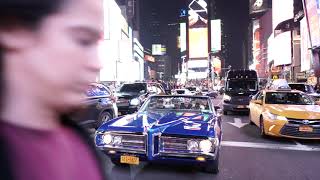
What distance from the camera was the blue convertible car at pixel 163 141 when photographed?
7211mm

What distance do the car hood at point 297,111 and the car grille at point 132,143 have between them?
226 inches

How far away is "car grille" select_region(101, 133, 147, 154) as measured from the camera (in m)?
7.31

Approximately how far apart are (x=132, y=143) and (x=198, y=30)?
13957 centimetres

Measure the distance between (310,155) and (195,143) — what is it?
4.06 metres

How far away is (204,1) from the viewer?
504 feet

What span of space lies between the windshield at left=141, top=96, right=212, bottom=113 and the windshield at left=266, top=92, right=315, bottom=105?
16.1 ft

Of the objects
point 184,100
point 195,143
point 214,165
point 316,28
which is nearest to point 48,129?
point 195,143

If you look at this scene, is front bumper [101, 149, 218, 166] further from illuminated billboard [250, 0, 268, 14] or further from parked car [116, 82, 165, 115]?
illuminated billboard [250, 0, 268, 14]

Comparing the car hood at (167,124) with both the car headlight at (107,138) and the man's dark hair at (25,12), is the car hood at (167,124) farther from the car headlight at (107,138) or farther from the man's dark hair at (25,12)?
the man's dark hair at (25,12)

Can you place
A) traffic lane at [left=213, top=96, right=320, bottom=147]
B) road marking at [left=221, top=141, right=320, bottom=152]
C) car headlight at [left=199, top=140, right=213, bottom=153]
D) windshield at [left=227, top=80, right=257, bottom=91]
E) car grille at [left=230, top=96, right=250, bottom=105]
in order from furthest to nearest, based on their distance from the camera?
1. windshield at [left=227, top=80, right=257, bottom=91]
2. car grille at [left=230, top=96, right=250, bottom=105]
3. traffic lane at [left=213, top=96, right=320, bottom=147]
4. road marking at [left=221, top=141, right=320, bottom=152]
5. car headlight at [left=199, top=140, right=213, bottom=153]

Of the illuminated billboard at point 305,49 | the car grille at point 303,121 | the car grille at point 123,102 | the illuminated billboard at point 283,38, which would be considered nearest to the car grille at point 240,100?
the car grille at point 123,102

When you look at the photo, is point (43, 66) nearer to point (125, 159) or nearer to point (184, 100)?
point (125, 159)

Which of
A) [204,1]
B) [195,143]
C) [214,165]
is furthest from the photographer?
[204,1]

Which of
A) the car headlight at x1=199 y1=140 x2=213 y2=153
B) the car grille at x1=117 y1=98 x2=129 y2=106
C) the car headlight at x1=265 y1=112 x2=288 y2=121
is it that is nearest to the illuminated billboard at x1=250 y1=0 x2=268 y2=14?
the car grille at x1=117 y1=98 x2=129 y2=106
